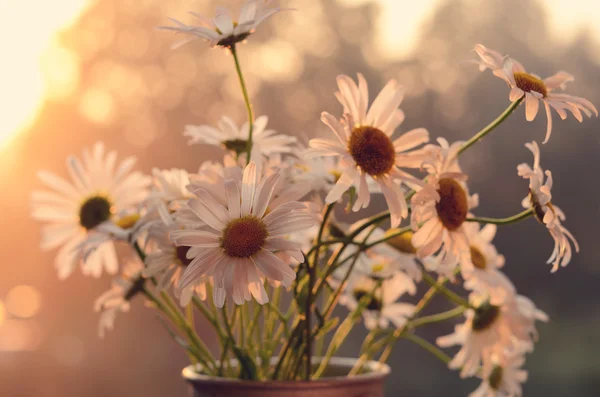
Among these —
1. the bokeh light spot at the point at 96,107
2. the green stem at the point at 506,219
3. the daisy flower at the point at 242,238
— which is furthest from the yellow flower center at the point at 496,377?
the bokeh light spot at the point at 96,107

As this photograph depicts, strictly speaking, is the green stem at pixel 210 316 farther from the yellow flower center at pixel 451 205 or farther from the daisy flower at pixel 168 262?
the yellow flower center at pixel 451 205

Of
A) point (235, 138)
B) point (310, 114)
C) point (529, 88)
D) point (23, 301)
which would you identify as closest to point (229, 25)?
point (235, 138)

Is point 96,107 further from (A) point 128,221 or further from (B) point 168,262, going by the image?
(B) point 168,262

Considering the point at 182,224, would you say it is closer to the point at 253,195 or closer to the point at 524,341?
the point at 253,195

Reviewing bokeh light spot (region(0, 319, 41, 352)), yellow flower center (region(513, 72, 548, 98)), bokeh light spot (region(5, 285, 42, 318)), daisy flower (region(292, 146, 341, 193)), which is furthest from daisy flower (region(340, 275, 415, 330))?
bokeh light spot (region(5, 285, 42, 318))

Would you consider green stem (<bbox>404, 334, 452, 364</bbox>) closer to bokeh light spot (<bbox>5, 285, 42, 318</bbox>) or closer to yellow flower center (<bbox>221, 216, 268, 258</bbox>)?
yellow flower center (<bbox>221, 216, 268, 258</bbox>)

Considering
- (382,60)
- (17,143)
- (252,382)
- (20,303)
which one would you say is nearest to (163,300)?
(252,382)
